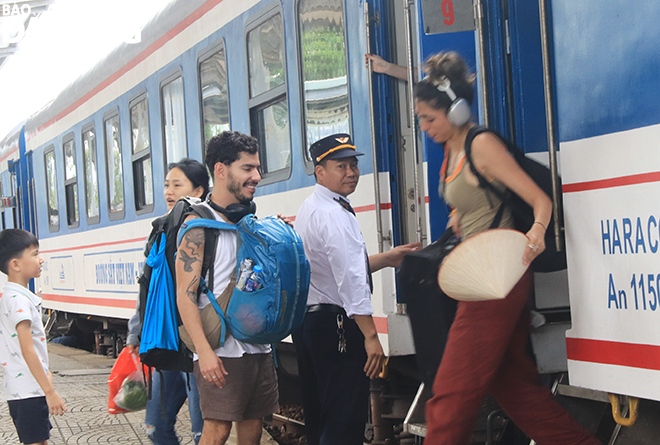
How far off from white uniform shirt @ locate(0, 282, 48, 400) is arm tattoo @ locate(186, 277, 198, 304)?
1.03 m

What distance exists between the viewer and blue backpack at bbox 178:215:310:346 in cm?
318

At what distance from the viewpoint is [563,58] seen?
2992 millimetres

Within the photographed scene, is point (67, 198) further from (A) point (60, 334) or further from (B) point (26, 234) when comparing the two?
(B) point (26, 234)

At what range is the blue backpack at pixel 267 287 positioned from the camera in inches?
125

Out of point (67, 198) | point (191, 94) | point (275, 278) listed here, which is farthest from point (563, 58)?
point (67, 198)

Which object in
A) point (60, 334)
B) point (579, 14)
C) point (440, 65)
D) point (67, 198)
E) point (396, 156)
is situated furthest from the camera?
point (60, 334)

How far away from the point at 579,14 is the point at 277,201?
2942 millimetres

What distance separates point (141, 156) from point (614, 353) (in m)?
6.30

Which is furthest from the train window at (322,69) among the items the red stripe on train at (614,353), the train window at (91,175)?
the train window at (91,175)

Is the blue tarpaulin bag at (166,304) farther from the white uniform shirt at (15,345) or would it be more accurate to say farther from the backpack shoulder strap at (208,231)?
the white uniform shirt at (15,345)

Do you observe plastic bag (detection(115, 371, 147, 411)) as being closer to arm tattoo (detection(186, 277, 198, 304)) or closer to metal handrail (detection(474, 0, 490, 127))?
arm tattoo (detection(186, 277, 198, 304))

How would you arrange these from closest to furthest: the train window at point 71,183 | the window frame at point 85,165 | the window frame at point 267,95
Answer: the window frame at point 267,95 < the window frame at point 85,165 < the train window at point 71,183

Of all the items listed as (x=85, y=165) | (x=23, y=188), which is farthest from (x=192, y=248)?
(x=23, y=188)

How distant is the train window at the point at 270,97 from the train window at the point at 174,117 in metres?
1.43
